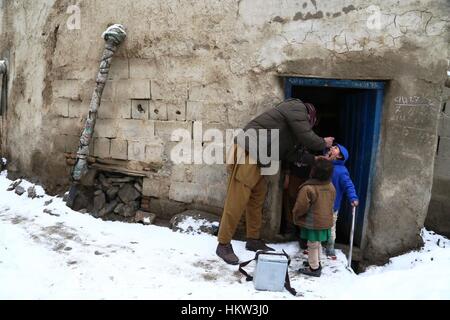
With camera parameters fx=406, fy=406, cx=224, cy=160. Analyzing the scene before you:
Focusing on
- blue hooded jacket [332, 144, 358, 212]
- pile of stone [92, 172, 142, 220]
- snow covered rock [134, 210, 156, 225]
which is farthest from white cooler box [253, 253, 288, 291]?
pile of stone [92, 172, 142, 220]

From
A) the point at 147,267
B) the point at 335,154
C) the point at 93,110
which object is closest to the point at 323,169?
the point at 335,154

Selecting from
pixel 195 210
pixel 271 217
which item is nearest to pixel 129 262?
pixel 195 210

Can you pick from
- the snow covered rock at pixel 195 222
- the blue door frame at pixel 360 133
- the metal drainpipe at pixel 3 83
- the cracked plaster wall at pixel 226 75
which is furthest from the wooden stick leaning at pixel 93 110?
the metal drainpipe at pixel 3 83

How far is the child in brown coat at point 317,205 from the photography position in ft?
12.6

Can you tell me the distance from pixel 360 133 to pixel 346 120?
0.53 metres

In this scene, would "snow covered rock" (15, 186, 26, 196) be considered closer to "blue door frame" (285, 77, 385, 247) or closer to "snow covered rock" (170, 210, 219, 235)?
"snow covered rock" (170, 210, 219, 235)

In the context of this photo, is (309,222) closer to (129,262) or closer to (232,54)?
(129,262)

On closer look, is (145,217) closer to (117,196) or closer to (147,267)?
(117,196)

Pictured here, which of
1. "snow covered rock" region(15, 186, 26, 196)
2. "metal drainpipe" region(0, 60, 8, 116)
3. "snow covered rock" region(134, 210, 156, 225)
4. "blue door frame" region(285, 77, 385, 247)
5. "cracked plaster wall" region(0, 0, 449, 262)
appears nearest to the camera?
"cracked plaster wall" region(0, 0, 449, 262)

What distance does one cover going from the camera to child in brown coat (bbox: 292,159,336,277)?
3.85 m

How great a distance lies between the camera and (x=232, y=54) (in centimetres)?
475

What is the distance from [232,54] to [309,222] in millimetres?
2152

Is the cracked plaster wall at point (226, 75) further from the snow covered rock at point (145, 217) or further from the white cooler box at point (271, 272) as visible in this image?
the white cooler box at point (271, 272)
